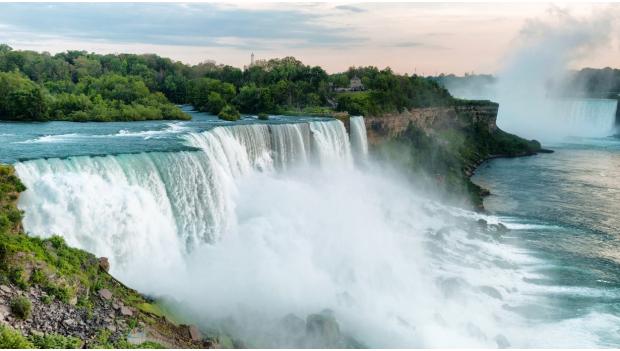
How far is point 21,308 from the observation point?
9938 mm

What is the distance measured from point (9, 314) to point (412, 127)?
3824 centimetres

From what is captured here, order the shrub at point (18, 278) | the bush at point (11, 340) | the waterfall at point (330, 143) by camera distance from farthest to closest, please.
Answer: the waterfall at point (330, 143)
the shrub at point (18, 278)
the bush at point (11, 340)

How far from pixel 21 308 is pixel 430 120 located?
4321 cm

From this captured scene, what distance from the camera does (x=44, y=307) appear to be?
1054 cm

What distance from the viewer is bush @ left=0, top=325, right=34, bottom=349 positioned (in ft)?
28.1

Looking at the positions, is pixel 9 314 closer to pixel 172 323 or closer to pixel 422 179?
pixel 172 323

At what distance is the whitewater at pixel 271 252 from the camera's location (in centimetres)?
1467

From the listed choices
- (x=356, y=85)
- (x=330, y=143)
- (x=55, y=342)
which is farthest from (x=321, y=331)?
(x=356, y=85)

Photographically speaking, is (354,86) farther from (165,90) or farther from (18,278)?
(18,278)

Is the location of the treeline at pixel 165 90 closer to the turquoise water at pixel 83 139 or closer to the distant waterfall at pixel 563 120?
the turquoise water at pixel 83 139

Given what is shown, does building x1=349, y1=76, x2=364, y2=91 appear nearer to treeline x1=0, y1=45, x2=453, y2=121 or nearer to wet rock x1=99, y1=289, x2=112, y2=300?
treeline x1=0, y1=45, x2=453, y2=121

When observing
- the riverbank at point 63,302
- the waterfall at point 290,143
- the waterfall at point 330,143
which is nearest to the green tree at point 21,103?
the waterfall at point 290,143

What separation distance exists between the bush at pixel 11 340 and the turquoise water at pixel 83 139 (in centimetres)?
698

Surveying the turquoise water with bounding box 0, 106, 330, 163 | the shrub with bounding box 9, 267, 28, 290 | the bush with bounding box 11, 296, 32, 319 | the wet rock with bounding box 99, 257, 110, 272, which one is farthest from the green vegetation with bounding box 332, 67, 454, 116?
the bush with bounding box 11, 296, 32, 319
